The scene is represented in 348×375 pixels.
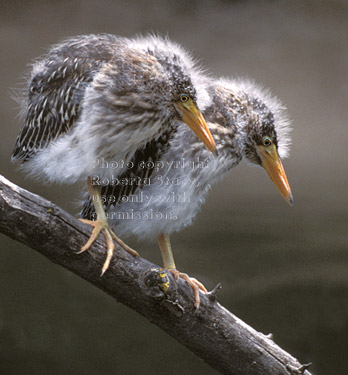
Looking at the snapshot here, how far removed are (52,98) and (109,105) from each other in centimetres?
25

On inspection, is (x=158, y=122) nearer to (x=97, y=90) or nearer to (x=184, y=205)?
(x=97, y=90)

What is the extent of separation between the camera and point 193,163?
6.03ft

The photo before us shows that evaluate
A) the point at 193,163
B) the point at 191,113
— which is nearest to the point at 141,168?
the point at 193,163

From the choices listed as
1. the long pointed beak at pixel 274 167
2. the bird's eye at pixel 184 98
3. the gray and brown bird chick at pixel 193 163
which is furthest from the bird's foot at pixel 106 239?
the long pointed beak at pixel 274 167

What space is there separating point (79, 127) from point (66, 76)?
7.9 inches

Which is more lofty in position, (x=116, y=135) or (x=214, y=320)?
(x=116, y=135)

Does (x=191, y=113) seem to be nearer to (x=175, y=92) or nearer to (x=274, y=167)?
(x=175, y=92)

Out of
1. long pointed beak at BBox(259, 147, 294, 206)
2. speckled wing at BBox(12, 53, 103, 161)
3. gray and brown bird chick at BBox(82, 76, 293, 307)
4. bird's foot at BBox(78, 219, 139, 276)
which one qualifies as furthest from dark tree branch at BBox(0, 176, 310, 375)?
long pointed beak at BBox(259, 147, 294, 206)

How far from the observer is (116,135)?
162 centimetres

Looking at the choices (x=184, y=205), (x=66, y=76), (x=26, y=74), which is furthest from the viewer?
(x=26, y=74)

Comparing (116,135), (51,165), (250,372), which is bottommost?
(250,372)

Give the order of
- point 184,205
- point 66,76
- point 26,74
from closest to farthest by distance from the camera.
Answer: point 66,76, point 184,205, point 26,74

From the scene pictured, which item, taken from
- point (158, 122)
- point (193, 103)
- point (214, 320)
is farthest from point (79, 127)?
point (214, 320)

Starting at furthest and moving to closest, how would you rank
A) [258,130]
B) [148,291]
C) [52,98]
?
[258,130], [52,98], [148,291]
